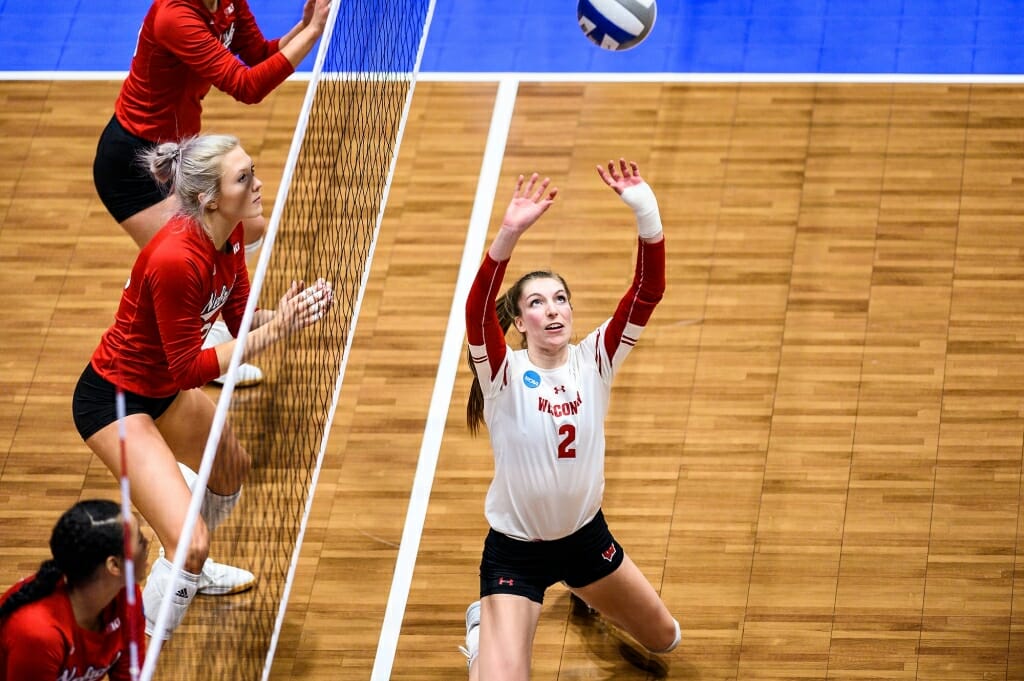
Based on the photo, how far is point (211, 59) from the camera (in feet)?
24.0

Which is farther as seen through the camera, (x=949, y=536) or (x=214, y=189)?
(x=949, y=536)

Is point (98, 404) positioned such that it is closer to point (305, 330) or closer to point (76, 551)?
point (76, 551)

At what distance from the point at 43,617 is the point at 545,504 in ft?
7.10

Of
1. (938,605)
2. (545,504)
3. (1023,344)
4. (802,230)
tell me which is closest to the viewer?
(545,504)

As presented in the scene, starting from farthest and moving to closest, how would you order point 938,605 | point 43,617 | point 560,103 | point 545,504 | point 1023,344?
1. point 560,103
2. point 1023,344
3. point 938,605
4. point 545,504
5. point 43,617

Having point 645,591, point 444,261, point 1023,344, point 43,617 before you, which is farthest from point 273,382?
point 1023,344

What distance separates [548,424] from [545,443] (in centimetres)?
8

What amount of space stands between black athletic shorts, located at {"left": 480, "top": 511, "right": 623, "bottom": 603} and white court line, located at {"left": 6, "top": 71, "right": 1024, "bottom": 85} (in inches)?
180

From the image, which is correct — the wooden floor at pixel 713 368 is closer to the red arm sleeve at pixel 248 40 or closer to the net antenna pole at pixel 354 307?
the net antenna pole at pixel 354 307

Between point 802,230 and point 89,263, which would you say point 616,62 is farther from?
point 89,263

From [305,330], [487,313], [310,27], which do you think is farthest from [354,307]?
[487,313]

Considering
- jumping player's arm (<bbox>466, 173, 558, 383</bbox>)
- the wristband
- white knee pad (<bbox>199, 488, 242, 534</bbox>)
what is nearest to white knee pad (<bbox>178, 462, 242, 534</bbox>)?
white knee pad (<bbox>199, 488, 242, 534</bbox>)

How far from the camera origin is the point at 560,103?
10047 millimetres

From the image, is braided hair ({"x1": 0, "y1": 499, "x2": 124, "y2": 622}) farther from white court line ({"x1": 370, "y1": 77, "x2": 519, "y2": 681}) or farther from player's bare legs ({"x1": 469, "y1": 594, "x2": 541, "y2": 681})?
white court line ({"x1": 370, "y1": 77, "x2": 519, "y2": 681})
